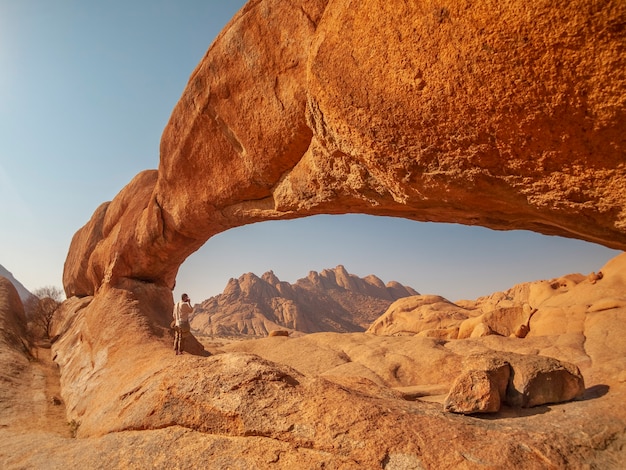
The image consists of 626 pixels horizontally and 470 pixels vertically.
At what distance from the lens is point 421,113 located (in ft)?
13.1

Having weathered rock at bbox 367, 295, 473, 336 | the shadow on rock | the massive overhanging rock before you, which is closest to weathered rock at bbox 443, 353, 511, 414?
the shadow on rock

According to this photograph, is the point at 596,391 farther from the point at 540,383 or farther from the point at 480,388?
the point at 480,388

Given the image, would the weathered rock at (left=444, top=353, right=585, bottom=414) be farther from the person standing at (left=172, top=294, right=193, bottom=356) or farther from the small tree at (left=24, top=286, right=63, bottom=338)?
the small tree at (left=24, top=286, right=63, bottom=338)

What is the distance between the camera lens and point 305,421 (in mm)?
3984

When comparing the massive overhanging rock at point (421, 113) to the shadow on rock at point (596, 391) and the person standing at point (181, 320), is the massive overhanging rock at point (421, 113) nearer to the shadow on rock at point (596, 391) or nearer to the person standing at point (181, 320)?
the person standing at point (181, 320)

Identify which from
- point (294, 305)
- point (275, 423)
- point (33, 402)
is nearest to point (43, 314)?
point (33, 402)

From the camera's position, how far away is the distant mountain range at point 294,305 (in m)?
56.9

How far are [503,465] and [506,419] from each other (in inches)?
63.1

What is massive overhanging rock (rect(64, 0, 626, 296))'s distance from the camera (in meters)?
2.97

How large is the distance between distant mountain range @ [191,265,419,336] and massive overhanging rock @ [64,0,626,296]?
40.8 metres

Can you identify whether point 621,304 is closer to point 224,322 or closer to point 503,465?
point 503,465

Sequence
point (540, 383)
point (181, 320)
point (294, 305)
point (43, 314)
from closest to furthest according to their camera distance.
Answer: point (540, 383) < point (181, 320) < point (43, 314) < point (294, 305)

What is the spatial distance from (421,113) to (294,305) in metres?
59.5

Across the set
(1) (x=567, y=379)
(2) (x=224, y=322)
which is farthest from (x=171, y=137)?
(2) (x=224, y=322)
